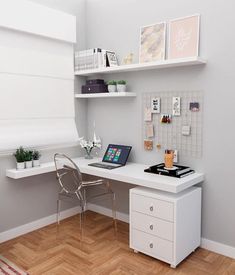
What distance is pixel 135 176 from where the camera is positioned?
2570mm

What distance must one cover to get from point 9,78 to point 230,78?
79.5 inches

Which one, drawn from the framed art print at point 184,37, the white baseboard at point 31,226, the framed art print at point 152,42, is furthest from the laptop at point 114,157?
the framed art print at point 184,37

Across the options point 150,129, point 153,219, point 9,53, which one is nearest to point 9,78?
point 9,53

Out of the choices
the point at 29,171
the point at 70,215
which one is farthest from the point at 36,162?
the point at 70,215

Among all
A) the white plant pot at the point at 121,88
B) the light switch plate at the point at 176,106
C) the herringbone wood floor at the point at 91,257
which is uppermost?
the white plant pot at the point at 121,88

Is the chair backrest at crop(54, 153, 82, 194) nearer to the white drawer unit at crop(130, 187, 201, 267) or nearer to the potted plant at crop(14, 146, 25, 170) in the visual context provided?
the potted plant at crop(14, 146, 25, 170)

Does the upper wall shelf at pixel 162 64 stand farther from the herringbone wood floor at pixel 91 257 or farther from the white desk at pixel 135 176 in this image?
the herringbone wood floor at pixel 91 257

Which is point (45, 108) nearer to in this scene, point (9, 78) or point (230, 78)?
point (9, 78)

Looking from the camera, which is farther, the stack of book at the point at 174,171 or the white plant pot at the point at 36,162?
the white plant pot at the point at 36,162

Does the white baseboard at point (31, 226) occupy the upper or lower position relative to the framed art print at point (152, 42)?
lower

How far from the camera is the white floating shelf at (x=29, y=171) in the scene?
2.77 metres

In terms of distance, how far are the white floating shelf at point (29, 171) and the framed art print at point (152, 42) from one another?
145cm

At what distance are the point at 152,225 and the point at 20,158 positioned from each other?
4.65 ft

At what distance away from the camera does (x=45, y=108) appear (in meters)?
3.13
